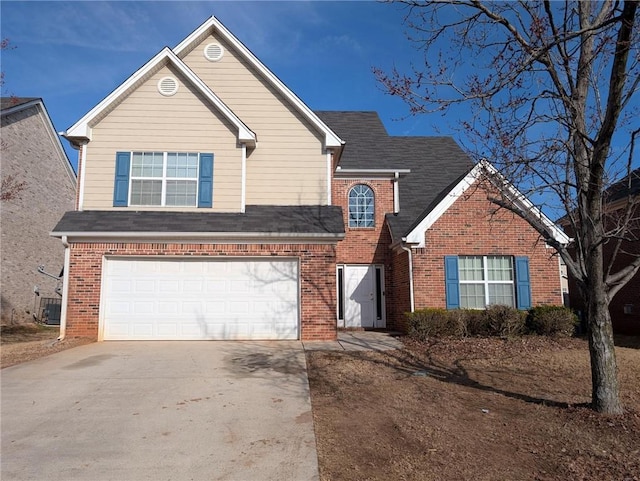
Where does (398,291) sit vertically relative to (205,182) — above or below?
below

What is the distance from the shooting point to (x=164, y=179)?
12062 mm

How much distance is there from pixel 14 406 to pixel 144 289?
5.34 meters

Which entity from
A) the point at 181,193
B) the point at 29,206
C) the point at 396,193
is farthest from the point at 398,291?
the point at 29,206

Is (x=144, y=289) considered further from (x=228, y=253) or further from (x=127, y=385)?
(x=127, y=385)

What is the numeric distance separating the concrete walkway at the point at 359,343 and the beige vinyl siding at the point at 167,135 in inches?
176

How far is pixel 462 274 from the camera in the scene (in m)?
12.9

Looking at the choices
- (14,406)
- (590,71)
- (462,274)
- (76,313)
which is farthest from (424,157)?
(14,406)

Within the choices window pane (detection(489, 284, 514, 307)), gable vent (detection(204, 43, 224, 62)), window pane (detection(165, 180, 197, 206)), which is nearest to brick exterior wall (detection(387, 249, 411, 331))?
window pane (detection(489, 284, 514, 307))

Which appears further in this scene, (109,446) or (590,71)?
(590,71)

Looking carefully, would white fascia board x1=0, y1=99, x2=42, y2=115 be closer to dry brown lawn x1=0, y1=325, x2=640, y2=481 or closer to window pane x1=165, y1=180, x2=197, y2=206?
Result: window pane x1=165, y1=180, x2=197, y2=206

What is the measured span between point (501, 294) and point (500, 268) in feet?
2.59

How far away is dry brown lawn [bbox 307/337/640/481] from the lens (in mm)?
4352

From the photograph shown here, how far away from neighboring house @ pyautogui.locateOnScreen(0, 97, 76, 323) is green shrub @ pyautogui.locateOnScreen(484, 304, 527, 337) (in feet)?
57.1

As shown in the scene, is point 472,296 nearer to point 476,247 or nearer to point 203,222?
point 476,247
